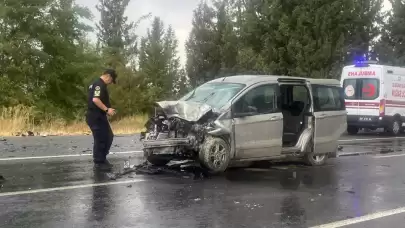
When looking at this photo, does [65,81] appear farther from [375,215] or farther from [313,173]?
[375,215]

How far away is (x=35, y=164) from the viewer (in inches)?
369

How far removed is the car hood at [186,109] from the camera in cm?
862

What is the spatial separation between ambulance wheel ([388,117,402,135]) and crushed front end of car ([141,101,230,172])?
13951mm

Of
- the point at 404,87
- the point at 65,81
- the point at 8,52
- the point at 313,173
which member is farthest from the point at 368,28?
the point at 313,173

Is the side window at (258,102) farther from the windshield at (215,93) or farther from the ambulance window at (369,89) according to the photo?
the ambulance window at (369,89)

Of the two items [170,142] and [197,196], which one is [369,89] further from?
[197,196]

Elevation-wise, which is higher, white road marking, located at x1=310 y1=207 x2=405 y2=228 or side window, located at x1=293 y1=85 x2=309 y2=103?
side window, located at x1=293 y1=85 x2=309 y2=103

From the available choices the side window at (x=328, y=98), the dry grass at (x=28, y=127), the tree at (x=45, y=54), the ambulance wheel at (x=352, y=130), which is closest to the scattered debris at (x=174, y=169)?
the side window at (x=328, y=98)

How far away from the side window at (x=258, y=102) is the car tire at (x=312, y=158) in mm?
1347

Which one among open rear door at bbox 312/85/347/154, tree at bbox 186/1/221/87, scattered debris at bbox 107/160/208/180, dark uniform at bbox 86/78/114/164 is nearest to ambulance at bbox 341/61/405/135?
open rear door at bbox 312/85/347/154

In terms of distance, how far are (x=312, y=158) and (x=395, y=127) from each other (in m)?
11.8

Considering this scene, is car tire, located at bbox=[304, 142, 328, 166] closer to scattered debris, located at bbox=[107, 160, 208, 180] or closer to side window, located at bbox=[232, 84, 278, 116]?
side window, located at bbox=[232, 84, 278, 116]

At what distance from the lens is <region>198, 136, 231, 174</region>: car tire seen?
28.1 ft

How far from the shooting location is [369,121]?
67.8 ft
